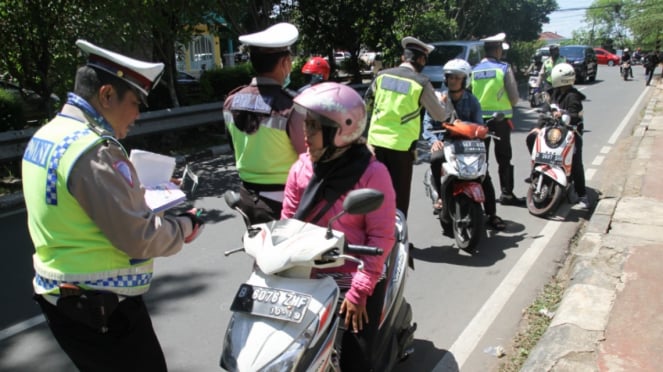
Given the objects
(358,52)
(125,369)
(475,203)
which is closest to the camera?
(125,369)

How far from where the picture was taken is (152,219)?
2.01 m

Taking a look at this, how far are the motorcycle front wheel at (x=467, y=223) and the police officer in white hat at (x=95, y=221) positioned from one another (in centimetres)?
355

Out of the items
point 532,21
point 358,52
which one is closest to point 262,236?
point 358,52

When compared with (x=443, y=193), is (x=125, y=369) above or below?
above

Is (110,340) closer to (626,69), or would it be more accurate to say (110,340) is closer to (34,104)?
(34,104)

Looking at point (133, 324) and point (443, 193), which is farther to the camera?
point (443, 193)

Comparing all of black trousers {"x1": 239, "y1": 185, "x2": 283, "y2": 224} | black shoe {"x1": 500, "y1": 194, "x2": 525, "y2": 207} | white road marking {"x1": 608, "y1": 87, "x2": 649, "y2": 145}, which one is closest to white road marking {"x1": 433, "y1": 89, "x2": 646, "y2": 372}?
black shoe {"x1": 500, "y1": 194, "x2": 525, "y2": 207}

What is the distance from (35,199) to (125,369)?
71 centimetres

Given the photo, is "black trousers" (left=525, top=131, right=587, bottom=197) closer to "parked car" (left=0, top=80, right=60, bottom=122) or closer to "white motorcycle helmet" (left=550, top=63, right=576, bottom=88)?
"white motorcycle helmet" (left=550, top=63, right=576, bottom=88)

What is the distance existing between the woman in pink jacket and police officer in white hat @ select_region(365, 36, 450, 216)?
2252mm

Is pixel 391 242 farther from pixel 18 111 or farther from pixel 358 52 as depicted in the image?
pixel 358 52

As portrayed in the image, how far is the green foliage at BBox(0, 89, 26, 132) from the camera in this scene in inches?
341

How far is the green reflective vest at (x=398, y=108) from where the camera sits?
4711mm

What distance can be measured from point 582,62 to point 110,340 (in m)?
26.9
